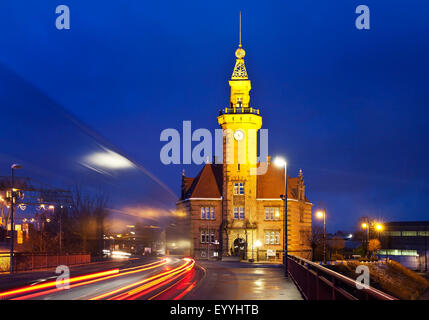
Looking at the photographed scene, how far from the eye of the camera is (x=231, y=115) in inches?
2908

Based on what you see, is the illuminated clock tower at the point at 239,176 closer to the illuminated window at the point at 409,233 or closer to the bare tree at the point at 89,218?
the bare tree at the point at 89,218

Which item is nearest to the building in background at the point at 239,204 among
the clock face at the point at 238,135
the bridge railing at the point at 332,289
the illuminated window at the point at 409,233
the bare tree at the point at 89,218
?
the clock face at the point at 238,135

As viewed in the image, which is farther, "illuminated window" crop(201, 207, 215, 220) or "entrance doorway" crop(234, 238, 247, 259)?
"illuminated window" crop(201, 207, 215, 220)

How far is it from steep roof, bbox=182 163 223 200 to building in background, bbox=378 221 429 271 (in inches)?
2687

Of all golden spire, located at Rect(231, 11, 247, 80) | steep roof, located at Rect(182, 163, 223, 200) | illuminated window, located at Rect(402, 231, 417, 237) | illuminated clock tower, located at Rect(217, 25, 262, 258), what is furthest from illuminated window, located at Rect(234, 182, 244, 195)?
illuminated window, located at Rect(402, 231, 417, 237)

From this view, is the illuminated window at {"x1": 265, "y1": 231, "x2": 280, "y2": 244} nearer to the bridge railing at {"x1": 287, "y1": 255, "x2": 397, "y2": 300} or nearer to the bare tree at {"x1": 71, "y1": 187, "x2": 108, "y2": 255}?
the bare tree at {"x1": 71, "y1": 187, "x2": 108, "y2": 255}

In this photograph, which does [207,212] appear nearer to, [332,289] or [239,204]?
[239,204]

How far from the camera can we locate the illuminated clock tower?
73.2 metres
